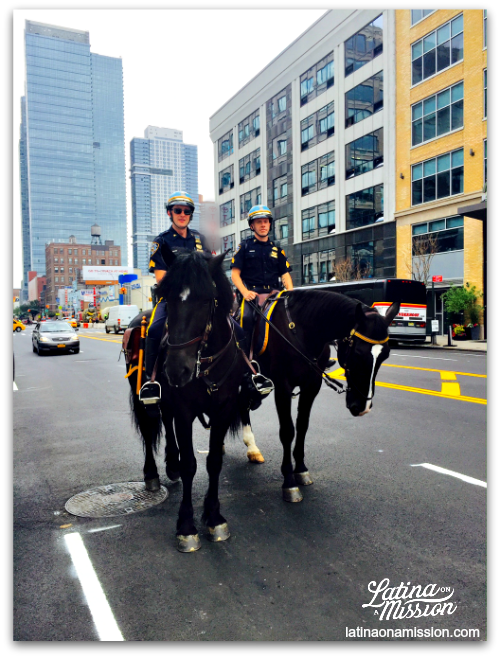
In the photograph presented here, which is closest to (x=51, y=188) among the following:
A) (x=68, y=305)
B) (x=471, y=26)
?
(x=68, y=305)

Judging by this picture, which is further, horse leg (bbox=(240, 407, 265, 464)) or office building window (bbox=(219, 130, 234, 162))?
office building window (bbox=(219, 130, 234, 162))

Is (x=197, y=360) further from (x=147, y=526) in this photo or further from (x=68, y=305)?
(x=68, y=305)

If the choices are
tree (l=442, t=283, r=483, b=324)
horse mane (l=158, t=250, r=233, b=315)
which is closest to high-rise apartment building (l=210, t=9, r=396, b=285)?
tree (l=442, t=283, r=483, b=324)

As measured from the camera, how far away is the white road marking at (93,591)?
8.57 ft

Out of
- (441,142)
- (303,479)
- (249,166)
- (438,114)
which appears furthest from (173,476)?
(249,166)

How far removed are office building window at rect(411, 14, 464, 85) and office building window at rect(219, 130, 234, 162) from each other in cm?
2823

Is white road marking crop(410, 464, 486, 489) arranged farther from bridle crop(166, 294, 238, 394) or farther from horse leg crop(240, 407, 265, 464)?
bridle crop(166, 294, 238, 394)

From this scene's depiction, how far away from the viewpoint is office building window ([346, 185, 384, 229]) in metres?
35.2

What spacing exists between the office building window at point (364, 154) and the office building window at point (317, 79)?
277 inches

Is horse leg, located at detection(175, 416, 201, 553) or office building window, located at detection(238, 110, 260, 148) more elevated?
office building window, located at detection(238, 110, 260, 148)

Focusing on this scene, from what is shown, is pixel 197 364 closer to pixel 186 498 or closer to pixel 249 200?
pixel 186 498

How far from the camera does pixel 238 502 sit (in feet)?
14.6

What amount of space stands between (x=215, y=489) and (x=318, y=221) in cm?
4062

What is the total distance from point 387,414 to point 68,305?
13458cm
